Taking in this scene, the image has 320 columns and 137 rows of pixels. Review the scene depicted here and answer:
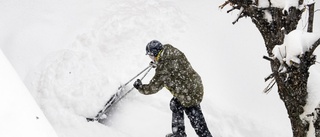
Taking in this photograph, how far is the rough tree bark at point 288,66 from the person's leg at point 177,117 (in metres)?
1.79

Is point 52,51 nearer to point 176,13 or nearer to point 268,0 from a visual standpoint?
point 176,13

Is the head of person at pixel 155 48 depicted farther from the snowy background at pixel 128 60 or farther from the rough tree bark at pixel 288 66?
the snowy background at pixel 128 60

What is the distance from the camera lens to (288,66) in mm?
3375

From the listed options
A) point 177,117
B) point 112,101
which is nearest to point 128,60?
point 112,101

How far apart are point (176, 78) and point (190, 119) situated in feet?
2.56

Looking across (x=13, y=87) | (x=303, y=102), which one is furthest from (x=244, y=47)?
(x=13, y=87)

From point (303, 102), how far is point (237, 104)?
12.2 feet

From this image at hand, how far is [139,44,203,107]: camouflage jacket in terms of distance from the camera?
5000 mm

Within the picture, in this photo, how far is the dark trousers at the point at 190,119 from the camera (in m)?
5.38

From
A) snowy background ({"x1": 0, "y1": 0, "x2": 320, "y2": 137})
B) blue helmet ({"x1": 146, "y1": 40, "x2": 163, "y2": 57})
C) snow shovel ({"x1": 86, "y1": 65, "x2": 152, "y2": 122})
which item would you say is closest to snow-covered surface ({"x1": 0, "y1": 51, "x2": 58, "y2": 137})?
blue helmet ({"x1": 146, "y1": 40, "x2": 163, "y2": 57})

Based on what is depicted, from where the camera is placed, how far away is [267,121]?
715 cm

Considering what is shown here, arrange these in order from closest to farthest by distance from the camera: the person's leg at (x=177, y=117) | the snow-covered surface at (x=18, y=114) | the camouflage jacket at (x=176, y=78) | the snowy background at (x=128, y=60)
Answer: the snow-covered surface at (x=18, y=114) → the camouflage jacket at (x=176, y=78) → the person's leg at (x=177, y=117) → the snowy background at (x=128, y=60)

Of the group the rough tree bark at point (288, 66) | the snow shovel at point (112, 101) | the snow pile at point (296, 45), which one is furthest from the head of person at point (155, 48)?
the snow pile at point (296, 45)

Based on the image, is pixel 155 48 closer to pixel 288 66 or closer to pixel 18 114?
pixel 288 66
